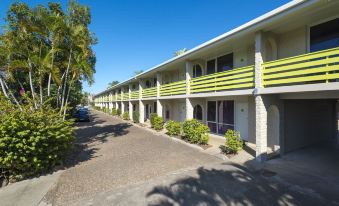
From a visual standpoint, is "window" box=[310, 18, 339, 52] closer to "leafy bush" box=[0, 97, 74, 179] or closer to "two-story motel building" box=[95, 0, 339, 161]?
"two-story motel building" box=[95, 0, 339, 161]

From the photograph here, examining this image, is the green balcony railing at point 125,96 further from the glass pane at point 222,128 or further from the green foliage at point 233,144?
the green foliage at point 233,144

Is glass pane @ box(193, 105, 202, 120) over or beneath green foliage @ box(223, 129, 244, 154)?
over

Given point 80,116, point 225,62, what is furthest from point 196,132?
point 80,116

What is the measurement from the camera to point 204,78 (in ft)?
38.0

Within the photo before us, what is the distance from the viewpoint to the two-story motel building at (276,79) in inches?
252

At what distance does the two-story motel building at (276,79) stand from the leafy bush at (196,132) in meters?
1.69

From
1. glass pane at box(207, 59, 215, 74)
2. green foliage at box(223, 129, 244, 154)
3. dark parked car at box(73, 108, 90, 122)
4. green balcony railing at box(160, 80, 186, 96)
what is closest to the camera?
green foliage at box(223, 129, 244, 154)

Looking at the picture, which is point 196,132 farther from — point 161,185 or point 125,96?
point 125,96

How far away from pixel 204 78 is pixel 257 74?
4.03m

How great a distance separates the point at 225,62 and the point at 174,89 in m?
4.72

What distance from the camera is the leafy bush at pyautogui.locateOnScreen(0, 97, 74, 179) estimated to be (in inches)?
229

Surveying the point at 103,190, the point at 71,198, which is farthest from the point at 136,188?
the point at 71,198

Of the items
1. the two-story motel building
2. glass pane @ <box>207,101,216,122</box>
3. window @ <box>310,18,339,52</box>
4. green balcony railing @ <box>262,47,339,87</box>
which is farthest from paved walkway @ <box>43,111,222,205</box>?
window @ <box>310,18,339,52</box>

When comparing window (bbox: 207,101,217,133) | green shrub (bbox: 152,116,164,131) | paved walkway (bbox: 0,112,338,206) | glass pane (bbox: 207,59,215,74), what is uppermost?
glass pane (bbox: 207,59,215,74)
